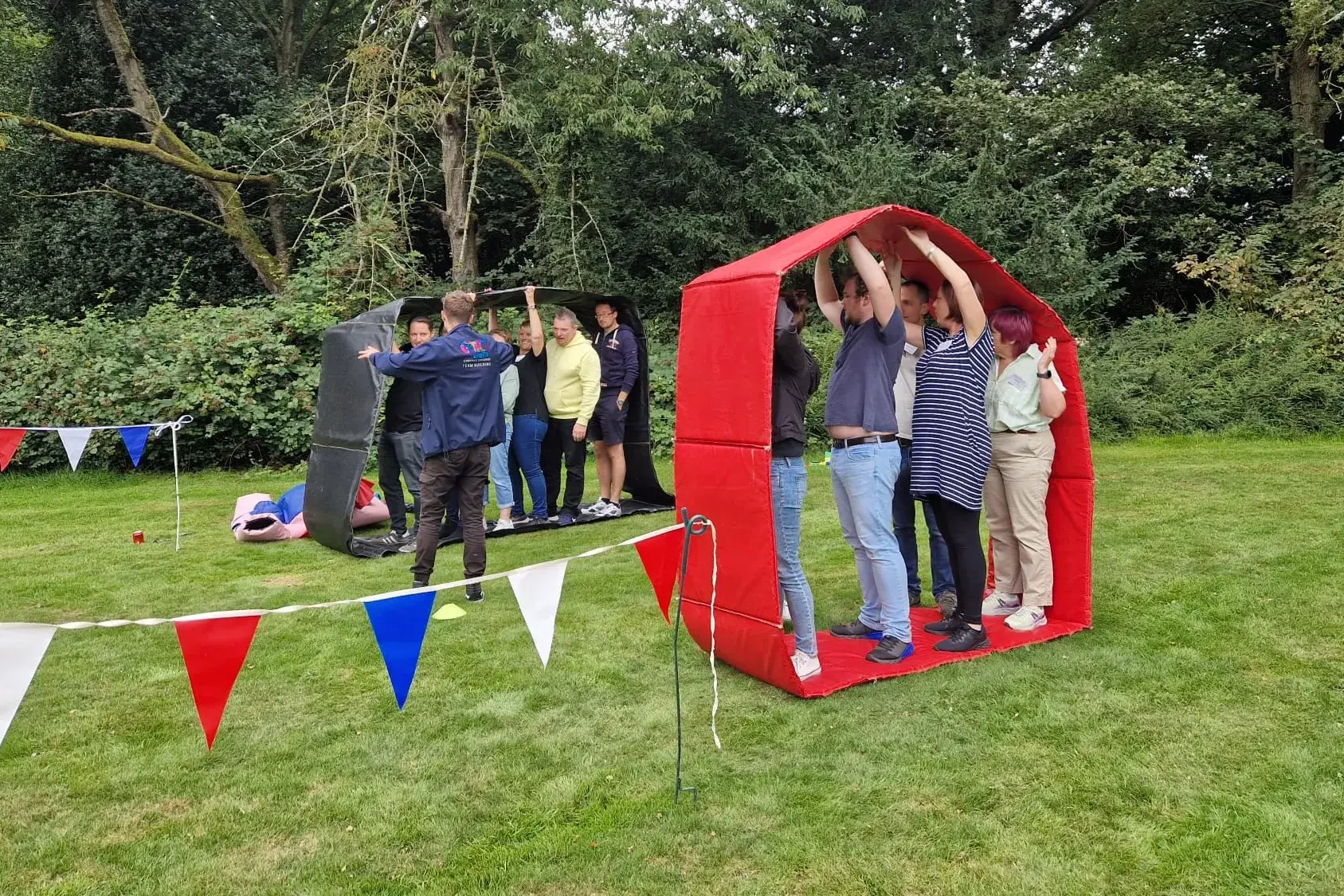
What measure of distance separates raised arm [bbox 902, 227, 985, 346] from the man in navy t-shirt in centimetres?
23

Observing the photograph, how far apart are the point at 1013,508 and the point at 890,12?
14285mm

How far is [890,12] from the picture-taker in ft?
54.5

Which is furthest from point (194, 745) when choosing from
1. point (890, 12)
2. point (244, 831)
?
point (890, 12)

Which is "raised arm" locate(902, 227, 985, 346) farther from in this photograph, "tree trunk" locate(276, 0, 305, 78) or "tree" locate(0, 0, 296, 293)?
"tree trunk" locate(276, 0, 305, 78)

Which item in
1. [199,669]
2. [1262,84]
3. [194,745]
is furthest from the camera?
[1262,84]

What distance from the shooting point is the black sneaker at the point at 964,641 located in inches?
172

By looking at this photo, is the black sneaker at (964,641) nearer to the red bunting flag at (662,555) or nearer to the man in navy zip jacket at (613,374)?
the red bunting flag at (662,555)

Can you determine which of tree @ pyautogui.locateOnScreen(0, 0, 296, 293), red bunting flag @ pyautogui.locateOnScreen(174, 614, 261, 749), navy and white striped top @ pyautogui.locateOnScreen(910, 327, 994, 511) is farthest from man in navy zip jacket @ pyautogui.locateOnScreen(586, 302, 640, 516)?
tree @ pyautogui.locateOnScreen(0, 0, 296, 293)

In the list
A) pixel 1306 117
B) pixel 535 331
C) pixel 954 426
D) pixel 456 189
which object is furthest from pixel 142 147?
pixel 1306 117

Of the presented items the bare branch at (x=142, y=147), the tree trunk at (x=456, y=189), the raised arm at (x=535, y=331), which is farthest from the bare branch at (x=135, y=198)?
the raised arm at (x=535, y=331)

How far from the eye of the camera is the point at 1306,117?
49.2 feet

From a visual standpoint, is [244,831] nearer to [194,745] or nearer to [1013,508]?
[194,745]

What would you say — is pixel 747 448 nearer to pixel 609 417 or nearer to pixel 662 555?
pixel 662 555

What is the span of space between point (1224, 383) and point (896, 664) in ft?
33.5
